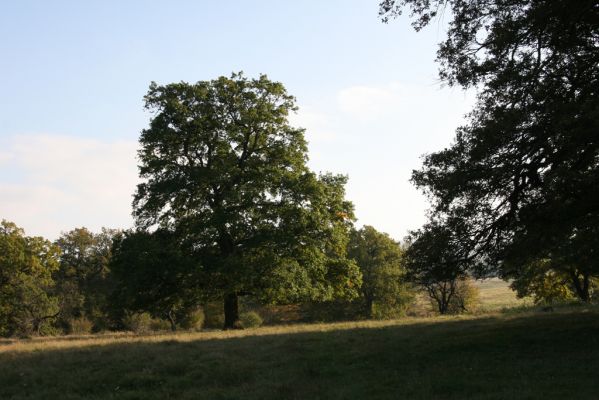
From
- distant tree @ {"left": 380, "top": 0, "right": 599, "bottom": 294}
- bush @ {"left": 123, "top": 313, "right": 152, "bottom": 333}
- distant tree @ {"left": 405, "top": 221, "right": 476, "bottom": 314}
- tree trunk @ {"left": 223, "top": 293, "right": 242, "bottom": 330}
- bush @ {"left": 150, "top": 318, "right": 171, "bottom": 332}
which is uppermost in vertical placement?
distant tree @ {"left": 380, "top": 0, "right": 599, "bottom": 294}

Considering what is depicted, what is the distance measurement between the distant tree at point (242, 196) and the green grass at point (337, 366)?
286 inches

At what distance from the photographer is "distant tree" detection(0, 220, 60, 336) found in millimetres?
49000

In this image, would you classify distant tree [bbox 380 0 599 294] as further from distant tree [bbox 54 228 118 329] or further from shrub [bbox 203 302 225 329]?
distant tree [bbox 54 228 118 329]

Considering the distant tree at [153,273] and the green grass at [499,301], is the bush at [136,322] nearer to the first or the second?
the distant tree at [153,273]

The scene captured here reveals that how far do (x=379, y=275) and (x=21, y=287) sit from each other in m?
39.7

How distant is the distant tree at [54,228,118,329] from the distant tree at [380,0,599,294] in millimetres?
57452

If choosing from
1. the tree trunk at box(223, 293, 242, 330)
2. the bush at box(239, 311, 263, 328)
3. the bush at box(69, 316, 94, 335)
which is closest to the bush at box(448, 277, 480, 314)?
the bush at box(239, 311, 263, 328)

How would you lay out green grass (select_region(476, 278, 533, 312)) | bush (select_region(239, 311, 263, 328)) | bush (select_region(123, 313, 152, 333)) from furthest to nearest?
bush (select_region(239, 311, 263, 328))
bush (select_region(123, 313, 152, 333))
green grass (select_region(476, 278, 533, 312))

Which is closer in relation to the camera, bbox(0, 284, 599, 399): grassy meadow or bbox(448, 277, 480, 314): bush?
bbox(0, 284, 599, 399): grassy meadow

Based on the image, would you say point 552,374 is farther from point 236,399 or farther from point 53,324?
point 53,324

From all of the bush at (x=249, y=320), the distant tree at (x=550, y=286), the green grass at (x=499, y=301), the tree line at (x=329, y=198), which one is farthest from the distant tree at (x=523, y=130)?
the bush at (x=249, y=320)

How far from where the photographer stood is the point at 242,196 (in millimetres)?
28594

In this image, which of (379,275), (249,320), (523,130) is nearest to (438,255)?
(523,130)

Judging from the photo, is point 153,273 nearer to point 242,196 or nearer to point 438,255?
point 242,196
